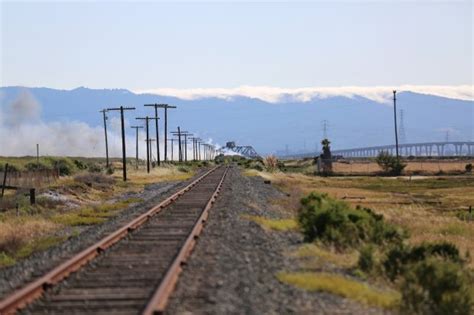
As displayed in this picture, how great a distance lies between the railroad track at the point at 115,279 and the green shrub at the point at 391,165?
79.6 m

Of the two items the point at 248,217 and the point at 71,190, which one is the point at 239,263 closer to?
the point at 248,217

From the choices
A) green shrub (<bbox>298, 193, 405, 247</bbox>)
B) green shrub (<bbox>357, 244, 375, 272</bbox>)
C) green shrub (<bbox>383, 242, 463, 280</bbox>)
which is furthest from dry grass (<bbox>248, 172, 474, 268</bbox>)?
green shrub (<bbox>357, 244, 375, 272</bbox>)

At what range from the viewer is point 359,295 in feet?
37.0

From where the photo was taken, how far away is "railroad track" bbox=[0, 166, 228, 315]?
1033 cm

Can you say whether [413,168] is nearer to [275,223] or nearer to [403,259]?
[275,223]

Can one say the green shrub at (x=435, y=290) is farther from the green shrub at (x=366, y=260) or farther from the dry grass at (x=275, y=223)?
the dry grass at (x=275, y=223)

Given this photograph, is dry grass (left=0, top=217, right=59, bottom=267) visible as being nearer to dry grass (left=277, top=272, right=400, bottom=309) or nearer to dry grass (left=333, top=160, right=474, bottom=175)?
dry grass (left=277, top=272, right=400, bottom=309)

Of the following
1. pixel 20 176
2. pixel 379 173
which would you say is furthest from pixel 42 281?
pixel 379 173

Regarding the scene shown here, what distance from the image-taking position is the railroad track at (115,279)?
1033 centimetres

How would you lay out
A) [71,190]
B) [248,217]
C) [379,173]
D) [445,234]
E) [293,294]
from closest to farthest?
[293,294] < [248,217] < [445,234] < [71,190] < [379,173]

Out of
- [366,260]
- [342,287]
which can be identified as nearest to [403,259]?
[366,260]

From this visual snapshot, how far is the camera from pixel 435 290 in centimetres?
1211

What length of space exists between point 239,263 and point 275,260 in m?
0.84

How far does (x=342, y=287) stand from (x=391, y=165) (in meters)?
86.8
